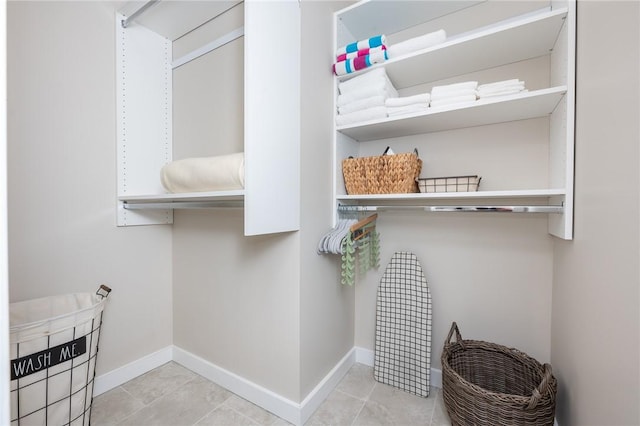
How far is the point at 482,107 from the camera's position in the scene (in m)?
1.20

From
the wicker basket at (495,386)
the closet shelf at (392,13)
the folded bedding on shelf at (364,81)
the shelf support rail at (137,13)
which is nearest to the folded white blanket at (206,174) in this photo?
the folded bedding on shelf at (364,81)

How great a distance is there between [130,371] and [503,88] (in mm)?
2407

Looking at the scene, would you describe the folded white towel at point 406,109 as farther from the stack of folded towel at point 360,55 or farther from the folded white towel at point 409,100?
the stack of folded towel at point 360,55

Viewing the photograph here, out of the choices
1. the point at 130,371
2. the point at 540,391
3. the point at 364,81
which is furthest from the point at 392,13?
the point at 130,371

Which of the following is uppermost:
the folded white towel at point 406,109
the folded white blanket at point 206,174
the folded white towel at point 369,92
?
the folded white towel at point 369,92

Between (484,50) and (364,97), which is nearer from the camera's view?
(484,50)

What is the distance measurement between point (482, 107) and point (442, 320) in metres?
1.15

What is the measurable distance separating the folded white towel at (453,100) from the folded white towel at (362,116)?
238 mm

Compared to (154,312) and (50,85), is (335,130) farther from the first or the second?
(154,312)

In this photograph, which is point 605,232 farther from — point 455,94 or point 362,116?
point 362,116

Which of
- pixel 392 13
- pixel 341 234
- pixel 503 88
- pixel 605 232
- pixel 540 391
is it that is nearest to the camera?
pixel 605 232

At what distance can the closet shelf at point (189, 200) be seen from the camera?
1.12 meters

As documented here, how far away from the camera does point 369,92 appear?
1.44 meters

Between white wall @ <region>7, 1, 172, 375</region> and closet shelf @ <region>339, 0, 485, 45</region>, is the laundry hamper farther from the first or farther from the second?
closet shelf @ <region>339, 0, 485, 45</region>
